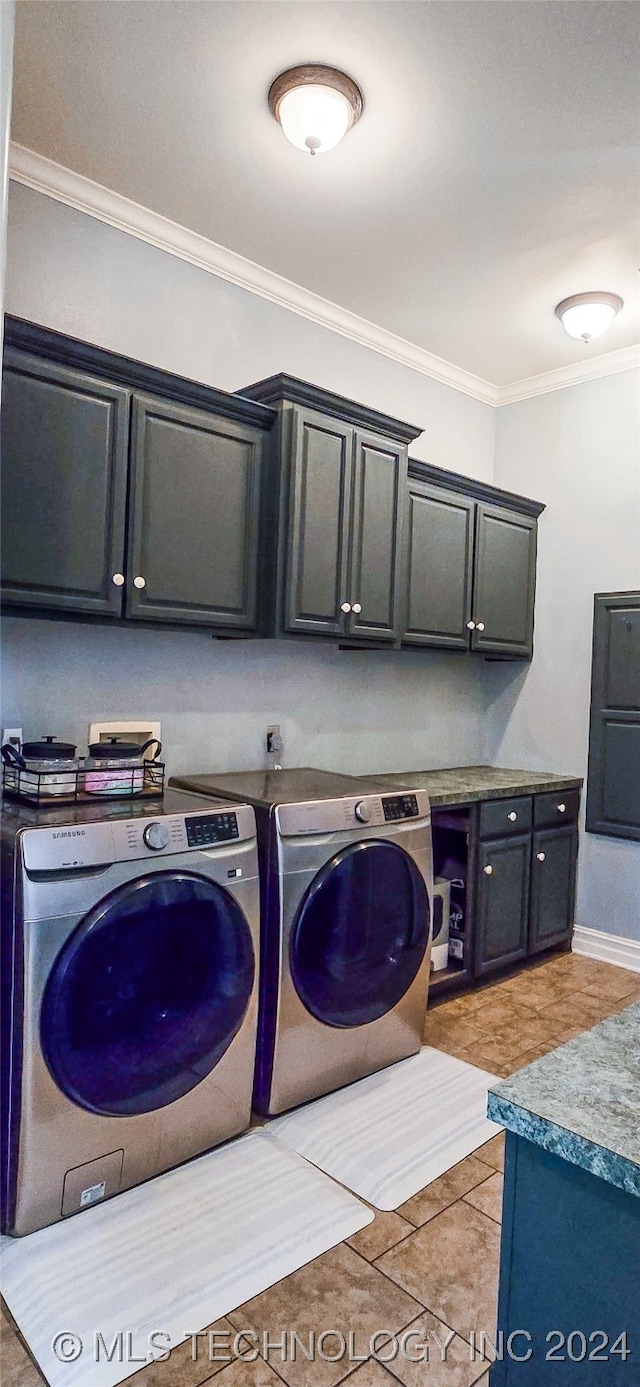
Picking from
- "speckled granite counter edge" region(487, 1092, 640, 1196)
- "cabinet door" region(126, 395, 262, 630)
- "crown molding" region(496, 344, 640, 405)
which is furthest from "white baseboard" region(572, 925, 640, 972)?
"speckled granite counter edge" region(487, 1092, 640, 1196)

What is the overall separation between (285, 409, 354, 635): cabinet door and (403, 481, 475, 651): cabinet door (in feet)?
1.55

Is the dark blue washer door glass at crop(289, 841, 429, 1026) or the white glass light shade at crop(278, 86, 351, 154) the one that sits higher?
the white glass light shade at crop(278, 86, 351, 154)

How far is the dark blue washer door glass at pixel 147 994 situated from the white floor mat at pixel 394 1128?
410 mm

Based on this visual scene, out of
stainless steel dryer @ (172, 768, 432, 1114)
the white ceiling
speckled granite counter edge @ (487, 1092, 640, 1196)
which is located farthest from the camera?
stainless steel dryer @ (172, 768, 432, 1114)

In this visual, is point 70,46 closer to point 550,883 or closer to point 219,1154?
point 219,1154

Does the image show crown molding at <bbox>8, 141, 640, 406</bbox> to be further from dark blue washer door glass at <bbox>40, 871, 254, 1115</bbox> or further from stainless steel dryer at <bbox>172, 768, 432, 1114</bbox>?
dark blue washer door glass at <bbox>40, 871, 254, 1115</bbox>

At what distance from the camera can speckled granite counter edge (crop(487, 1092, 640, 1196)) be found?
2.41 feet

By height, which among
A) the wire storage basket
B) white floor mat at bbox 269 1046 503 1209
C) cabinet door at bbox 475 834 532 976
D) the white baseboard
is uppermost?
the wire storage basket

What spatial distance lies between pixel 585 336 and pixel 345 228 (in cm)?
116

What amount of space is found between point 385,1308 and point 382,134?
9.59 ft

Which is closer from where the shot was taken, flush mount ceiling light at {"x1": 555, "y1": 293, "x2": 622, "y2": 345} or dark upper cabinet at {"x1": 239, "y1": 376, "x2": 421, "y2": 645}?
dark upper cabinet at {"x1": 239, "y1": 376, "x2": 421, "y2": 645}

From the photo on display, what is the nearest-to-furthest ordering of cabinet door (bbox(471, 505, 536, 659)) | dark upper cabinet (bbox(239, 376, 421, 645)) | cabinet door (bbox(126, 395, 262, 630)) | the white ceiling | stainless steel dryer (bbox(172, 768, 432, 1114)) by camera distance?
the white ceiling → stainless steel dryer (bbox(172, 768, 432, 1114)) → cabinet door (bbox(126, 395, 262, 630)) → dark upper cabinet (bbox(239, 376, 421, 645)) → cabinet door (bbox(471, 505, 536, 659))

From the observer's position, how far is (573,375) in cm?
381

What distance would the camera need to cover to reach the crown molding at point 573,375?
3.62 m
